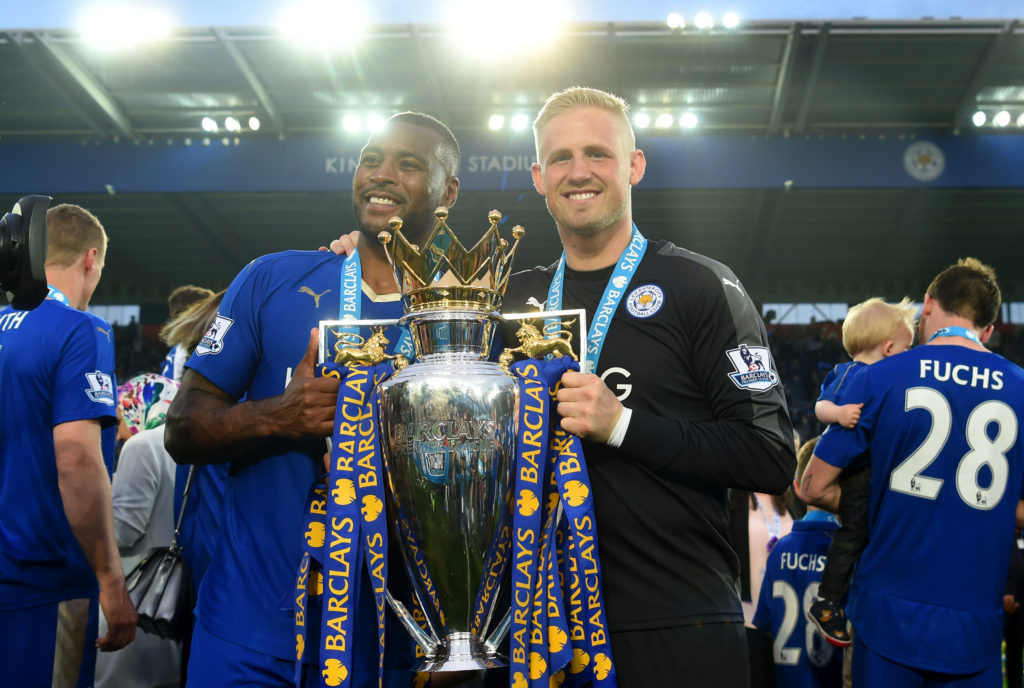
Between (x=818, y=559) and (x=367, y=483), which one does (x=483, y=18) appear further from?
(x=367, y=483)

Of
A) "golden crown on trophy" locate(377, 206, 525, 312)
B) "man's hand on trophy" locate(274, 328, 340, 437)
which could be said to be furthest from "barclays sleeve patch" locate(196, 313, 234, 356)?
"golden crown on trophy" locate(377, 206, 525, 312)

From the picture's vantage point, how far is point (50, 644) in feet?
7.98

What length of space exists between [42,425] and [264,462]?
1078 millimetres

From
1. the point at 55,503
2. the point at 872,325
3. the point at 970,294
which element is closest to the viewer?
the point at 55,503

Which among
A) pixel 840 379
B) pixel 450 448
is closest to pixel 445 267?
pixel 450 448

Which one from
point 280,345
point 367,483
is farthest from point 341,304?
point 367,483

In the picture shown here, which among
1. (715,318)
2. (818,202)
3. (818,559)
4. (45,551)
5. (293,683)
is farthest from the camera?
(818,202)

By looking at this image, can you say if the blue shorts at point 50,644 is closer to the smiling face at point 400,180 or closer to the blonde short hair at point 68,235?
the blonde short hair at point 68,235

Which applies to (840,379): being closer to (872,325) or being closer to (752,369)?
(872,325)

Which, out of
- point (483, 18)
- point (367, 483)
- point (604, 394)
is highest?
point (483, 18)

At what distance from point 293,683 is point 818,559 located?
101 inches

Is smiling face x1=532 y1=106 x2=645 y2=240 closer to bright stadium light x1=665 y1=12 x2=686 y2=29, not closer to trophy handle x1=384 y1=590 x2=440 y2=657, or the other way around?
trophy handle x1=384 y1=590 x2=440 y2=657

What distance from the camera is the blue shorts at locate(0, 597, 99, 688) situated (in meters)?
2.37

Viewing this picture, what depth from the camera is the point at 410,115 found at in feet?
7.17
